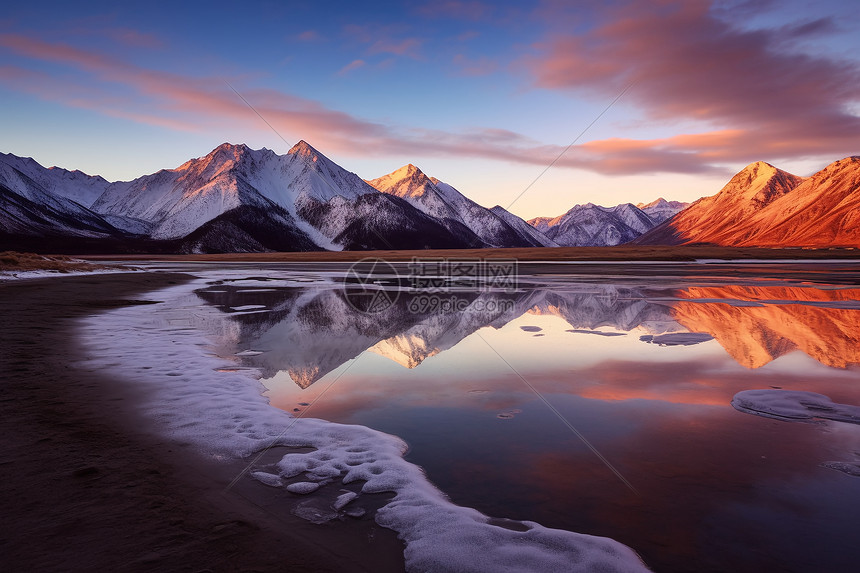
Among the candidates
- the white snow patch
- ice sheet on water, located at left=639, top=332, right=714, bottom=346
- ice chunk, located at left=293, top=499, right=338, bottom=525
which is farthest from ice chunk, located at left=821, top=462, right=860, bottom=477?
the white snow patch

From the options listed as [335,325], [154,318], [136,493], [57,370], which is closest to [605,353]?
[335,325]

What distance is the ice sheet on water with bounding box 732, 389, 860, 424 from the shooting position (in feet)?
28.9

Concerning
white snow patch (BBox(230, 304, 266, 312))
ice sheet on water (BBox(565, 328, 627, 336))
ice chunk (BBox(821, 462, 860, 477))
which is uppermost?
white snow patch (BBox(230, 304, 266, 312))

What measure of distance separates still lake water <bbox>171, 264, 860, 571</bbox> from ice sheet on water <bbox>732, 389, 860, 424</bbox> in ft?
1.07

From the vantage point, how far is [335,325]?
2020 cm

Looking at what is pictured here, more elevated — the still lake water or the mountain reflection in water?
the mountain reflection in water

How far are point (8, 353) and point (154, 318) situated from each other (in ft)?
26.9

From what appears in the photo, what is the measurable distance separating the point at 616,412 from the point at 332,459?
5.48 m

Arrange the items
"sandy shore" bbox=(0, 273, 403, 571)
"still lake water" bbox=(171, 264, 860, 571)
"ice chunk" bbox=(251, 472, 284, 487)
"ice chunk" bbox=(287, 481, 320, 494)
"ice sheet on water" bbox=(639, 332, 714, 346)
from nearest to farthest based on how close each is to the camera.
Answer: "sandy shore" bbox=(0, 273, 403, 571) < "still lake water" bbox=(171, 264, 860, 571) < "ice chunk" bbox=(287, 481, 320, 494) < "ice chunk" bbox=(251, 472, 284, 487) < "ice sheet on water" bbox=(639, 332, 714, 346)

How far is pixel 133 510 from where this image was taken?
537 cm

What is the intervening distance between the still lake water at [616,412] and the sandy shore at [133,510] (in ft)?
6.54

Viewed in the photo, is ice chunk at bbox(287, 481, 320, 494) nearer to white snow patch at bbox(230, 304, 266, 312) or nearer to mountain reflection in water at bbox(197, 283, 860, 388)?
mountain reflection in water at bbox(197, 283, 860, 388)

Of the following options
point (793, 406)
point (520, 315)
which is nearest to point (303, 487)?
point (793, 406)

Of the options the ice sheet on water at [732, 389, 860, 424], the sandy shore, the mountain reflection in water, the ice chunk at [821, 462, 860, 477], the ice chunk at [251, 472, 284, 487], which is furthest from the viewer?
the mountain reflection in water
